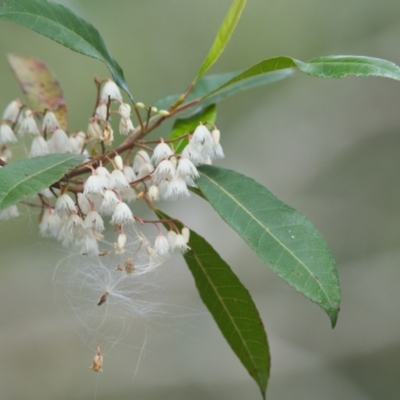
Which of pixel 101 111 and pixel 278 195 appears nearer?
pixel 101 111

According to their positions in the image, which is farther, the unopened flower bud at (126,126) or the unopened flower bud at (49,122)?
the unopened flower bud at (49,122)

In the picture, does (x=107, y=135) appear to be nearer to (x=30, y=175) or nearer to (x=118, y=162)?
(x=118, y=162)

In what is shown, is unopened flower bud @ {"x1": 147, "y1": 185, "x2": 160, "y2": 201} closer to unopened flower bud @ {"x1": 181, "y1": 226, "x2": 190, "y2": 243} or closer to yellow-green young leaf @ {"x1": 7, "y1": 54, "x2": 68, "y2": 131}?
unopened flower bud @ {"x1": 181, "y1": 226, "x2": 190, "y2": 243}

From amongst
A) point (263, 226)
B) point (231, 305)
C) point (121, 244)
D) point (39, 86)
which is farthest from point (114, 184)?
point (39, 86)

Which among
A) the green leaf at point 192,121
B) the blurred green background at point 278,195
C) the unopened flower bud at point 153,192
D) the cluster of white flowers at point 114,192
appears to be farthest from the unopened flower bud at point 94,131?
the blurred green background at point 278,195

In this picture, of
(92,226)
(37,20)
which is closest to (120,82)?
(37,20)

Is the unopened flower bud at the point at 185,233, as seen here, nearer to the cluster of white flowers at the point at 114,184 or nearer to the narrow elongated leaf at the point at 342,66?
the cluster of white flowers at the point at 114,184
